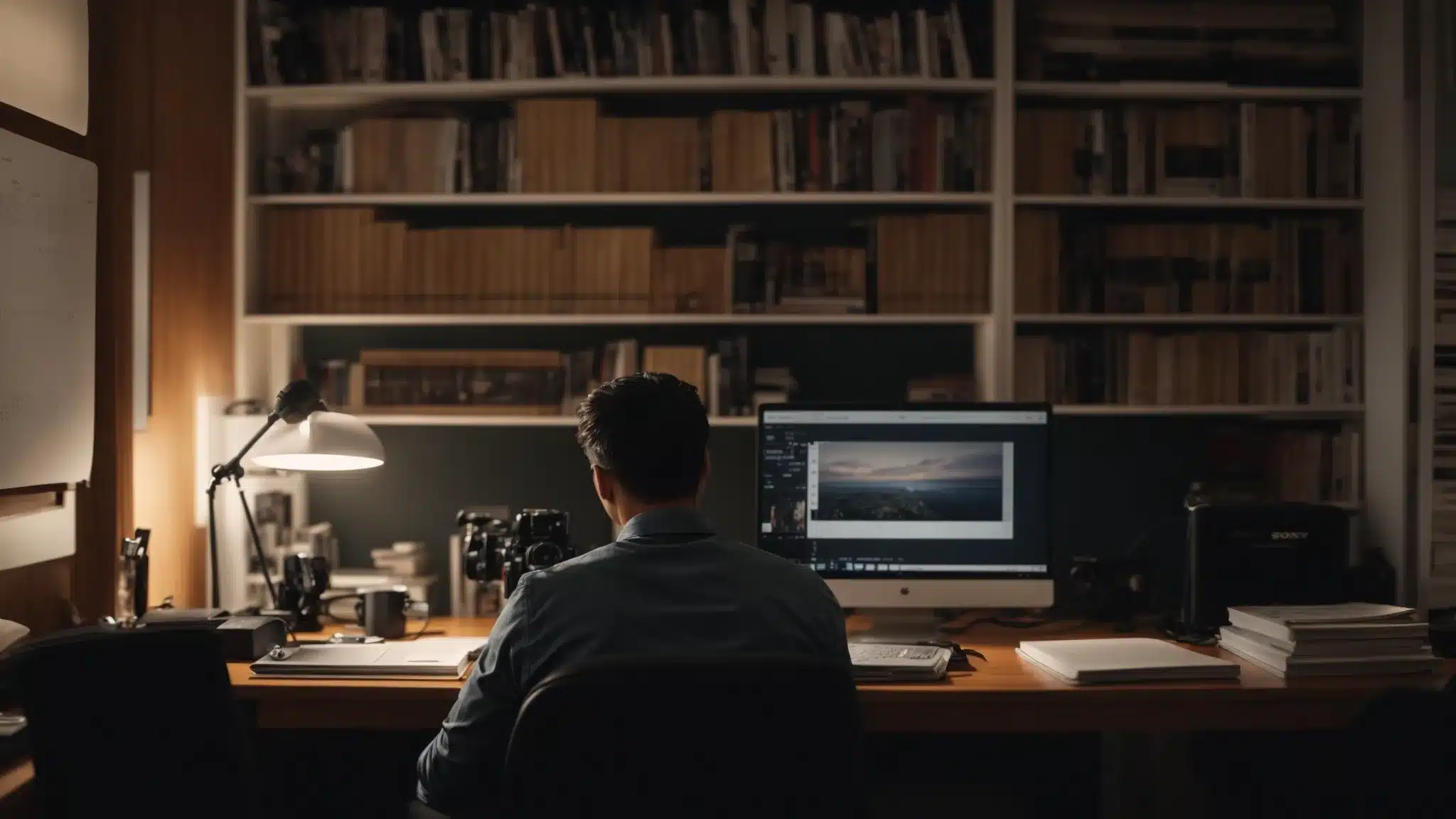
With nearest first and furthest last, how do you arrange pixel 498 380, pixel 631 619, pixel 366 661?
pixel 631 619 → pixel 366 661 → pixel 498 380

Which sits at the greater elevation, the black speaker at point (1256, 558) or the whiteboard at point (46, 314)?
the whiteboard at point (46, 314)

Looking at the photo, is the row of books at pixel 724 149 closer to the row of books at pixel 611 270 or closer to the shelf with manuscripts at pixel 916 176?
the shelf with manuscripts at pixel 916 176

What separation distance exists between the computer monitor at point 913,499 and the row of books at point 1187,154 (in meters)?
0.79

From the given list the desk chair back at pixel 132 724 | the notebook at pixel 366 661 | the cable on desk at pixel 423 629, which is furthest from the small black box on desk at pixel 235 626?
the desk chair back at pixel 132 724

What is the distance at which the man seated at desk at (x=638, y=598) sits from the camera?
148 cm

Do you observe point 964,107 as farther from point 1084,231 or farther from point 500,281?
point 500,281

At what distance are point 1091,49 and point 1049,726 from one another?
1.83m

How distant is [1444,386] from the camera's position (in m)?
2.90

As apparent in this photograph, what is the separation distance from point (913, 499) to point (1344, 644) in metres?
0.90

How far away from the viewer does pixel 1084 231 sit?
10.2ft

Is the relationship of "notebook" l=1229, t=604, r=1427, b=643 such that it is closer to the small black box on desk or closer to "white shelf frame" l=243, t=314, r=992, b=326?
"white shelf frame" l=243, t=314, r=992, b=326

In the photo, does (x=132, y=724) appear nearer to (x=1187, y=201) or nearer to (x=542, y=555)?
(x=542, y=555)

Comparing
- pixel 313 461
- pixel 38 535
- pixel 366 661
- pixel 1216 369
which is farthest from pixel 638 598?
pixel 1216 369

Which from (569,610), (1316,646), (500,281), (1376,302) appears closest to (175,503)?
(500,281)
